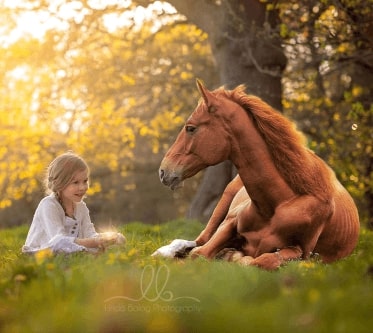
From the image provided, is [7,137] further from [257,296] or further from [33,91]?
[257,296]

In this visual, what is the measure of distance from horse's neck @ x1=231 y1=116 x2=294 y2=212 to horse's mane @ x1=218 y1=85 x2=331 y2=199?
2.3 inches

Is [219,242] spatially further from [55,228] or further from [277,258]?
[55,228]

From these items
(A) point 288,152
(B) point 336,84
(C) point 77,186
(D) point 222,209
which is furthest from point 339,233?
(B) point 336,84

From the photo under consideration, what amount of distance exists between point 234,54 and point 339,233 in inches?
264

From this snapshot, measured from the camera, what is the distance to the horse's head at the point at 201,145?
20.0 feet

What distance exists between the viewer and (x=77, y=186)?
20.7ft

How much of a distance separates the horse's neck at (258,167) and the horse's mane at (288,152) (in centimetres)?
6

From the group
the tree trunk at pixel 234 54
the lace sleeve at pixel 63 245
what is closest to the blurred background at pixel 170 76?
the tree trunk at pixel 234 54

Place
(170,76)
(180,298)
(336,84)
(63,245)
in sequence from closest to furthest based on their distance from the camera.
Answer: (180,298) → (63,245) → (336,84) → (170,76)

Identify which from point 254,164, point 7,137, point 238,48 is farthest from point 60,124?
point 254,164

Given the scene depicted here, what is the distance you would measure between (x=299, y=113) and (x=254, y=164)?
959 centimetres

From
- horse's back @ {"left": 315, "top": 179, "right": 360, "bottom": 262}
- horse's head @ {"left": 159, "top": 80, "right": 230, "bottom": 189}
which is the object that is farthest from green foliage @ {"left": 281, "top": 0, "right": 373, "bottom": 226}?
horse's head @ {"left": 159, "top": 80, "right": 230, "bottom": 189}

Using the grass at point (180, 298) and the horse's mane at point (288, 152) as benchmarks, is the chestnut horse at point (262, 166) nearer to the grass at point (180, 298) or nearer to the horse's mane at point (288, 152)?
the horse's mane at point (288, 152)

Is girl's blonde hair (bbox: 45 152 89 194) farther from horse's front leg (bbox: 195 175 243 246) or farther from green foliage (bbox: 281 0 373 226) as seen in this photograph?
green foliage (bbox: 281 0 373 226)
